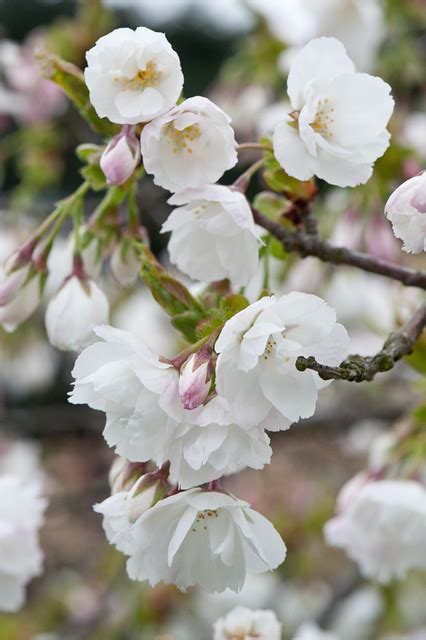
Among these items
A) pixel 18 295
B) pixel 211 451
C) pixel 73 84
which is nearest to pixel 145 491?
pixel 211 451

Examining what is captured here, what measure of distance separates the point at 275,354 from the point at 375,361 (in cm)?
9

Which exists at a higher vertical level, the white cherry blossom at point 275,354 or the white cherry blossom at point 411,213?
the white cherry blossom at point 411,213

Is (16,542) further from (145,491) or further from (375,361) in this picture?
(375,361)

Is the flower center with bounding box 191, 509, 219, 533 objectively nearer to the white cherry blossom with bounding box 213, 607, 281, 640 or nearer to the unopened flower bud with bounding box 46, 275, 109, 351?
the white cherry blossom with bounding box 213, 607, 281, 640

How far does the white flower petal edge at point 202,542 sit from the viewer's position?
0.70 m

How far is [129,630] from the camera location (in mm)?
2654

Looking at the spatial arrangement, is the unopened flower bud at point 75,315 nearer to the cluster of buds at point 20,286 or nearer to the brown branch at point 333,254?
the cluster of buds at point 20,286

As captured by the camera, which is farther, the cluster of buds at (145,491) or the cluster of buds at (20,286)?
the cluster of buds at (20,286)

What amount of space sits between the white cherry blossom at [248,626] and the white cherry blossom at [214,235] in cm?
33

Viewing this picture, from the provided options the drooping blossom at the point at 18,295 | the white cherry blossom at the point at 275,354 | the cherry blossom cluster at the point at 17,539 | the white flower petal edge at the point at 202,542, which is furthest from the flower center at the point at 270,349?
the cherry blossom cluster at the point at 17,539

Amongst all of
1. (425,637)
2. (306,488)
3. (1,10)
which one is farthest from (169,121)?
(1,10)

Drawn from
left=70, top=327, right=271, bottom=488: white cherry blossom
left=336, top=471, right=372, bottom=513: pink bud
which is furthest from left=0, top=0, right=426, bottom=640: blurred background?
left=70, top=327, right=271, bottom=488: white cherry blossom

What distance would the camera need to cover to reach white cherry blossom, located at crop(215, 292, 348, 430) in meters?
0.65

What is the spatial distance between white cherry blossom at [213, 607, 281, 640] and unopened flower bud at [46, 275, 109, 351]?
0.32m
